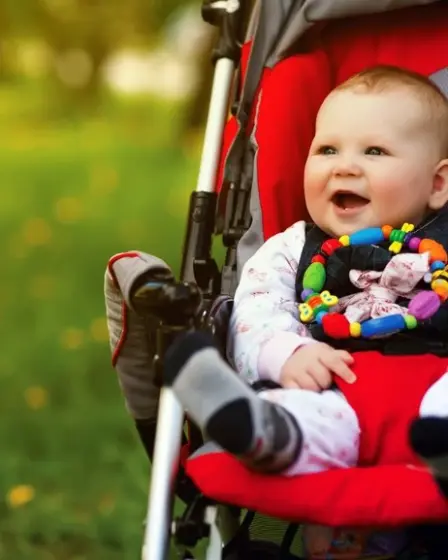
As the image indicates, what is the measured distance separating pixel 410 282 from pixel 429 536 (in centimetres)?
46

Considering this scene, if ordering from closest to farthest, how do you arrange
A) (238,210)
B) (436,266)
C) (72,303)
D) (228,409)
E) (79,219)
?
(228,409) → (436,266) → (238,210) → (72,303) → (79,219)

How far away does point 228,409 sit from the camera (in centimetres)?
129

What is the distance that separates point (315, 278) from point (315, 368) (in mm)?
266

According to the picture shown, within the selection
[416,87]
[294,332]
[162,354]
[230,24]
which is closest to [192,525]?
[162,354]

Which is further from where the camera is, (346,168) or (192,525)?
(346,168)

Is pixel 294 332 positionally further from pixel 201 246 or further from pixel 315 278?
pixel 201 246

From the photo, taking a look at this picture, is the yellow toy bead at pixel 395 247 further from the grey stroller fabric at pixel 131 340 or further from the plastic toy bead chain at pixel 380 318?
the grey stroller fabric at pixel 131 340

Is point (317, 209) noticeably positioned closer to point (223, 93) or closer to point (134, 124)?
point (223, 93)

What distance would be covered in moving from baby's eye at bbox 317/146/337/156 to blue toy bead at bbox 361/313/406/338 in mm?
382

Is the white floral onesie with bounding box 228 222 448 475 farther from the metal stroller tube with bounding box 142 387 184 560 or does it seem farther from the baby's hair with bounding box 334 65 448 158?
the baby's hair with bounding box 334 65 448 158

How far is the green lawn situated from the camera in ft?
9.00

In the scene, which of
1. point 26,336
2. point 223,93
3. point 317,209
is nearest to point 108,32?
point 26,336

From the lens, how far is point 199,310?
161 cm

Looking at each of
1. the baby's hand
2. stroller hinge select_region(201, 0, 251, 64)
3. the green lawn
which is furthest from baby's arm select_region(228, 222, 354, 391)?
the green lawn
